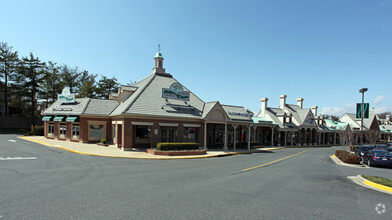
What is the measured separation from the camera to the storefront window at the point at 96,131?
27509 millimetres

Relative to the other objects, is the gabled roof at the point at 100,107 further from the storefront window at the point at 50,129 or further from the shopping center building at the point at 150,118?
the storefront window at the point at 50,129

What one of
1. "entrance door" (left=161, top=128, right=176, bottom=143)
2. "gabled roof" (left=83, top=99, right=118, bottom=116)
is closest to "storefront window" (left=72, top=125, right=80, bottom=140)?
"gabled roof" (left=83, top=99, right=118, bottom=116)

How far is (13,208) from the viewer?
623 centimetres

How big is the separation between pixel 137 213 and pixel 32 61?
53.3 metres

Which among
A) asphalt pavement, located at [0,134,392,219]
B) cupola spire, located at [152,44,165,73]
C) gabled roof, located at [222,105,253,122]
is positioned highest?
cupola spire, located at [152,44,165,73]

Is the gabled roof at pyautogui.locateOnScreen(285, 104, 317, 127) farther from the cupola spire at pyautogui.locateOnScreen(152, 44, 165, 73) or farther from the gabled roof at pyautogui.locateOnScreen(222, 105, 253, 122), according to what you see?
the cupola spire at pyautogui.locateOnScreen(152, 44, 165, 73)

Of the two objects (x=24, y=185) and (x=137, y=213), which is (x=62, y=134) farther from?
(x=137, y=213)

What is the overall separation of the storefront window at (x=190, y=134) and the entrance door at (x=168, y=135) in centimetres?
152

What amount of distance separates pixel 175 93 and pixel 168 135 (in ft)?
16.2

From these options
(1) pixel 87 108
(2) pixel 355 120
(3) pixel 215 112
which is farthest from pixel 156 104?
(2) pixel 355 120

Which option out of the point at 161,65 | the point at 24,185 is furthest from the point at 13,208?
the point at 161,65

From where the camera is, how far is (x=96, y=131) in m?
27.8

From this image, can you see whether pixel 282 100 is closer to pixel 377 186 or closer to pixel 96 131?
pixel 96 131

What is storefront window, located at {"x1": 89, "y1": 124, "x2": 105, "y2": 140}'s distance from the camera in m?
27.5
